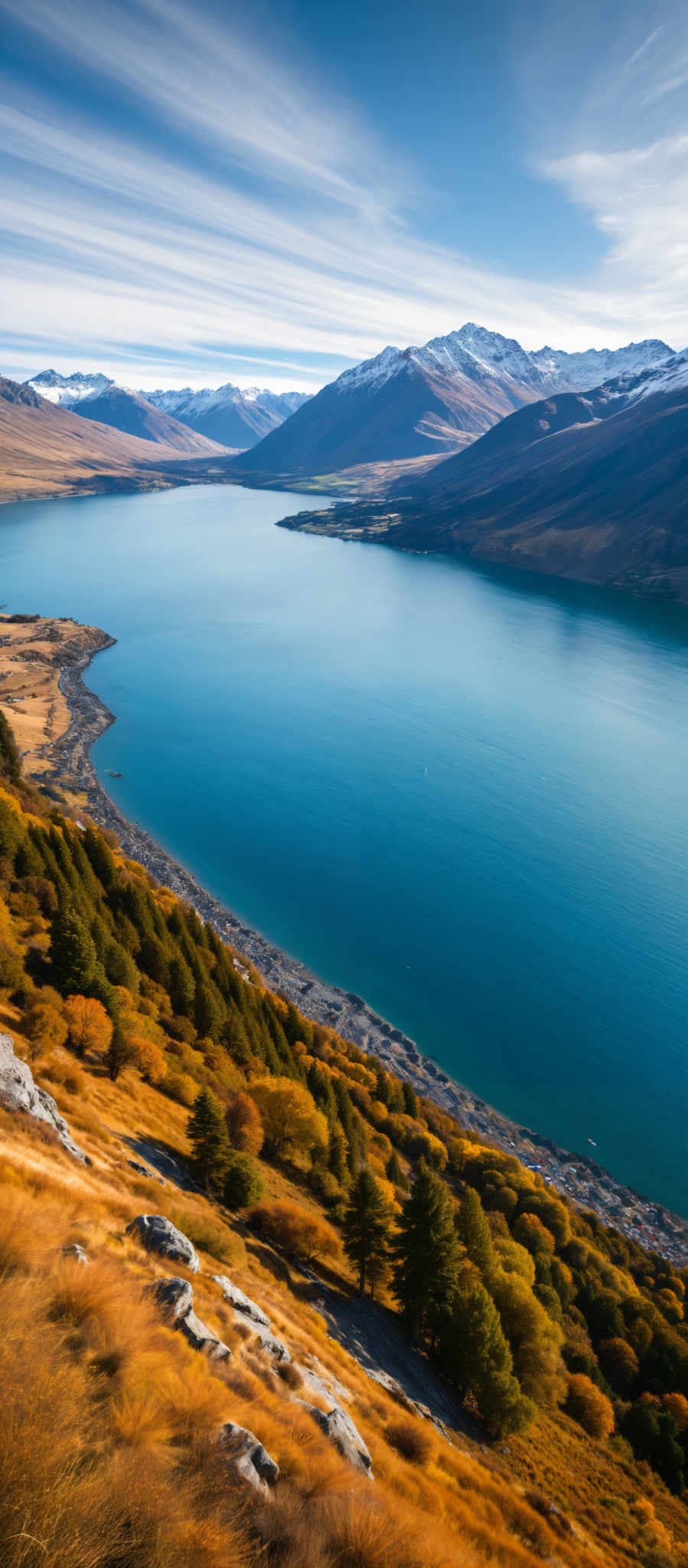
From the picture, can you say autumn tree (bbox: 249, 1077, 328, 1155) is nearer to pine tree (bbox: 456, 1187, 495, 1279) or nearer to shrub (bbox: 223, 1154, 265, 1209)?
pine tree (bbox: 456, 1187, 495, 1279)

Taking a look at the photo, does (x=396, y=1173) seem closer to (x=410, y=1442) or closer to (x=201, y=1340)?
(x=410, y=1442)

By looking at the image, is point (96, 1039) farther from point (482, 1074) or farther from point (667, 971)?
point (667, 971)

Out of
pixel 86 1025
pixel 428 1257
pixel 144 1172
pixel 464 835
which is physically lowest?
pixel 86 1025

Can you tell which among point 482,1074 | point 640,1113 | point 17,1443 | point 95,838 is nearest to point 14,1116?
point 17,1443

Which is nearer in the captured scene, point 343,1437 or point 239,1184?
point 343,1437

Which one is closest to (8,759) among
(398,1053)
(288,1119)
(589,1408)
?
(398,1053)

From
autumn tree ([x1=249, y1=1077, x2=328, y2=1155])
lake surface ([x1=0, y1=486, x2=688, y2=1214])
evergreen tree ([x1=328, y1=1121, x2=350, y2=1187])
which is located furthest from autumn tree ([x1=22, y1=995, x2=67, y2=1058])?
lake surface ([x1=0, y1=486, x2=688, y2=1214])
